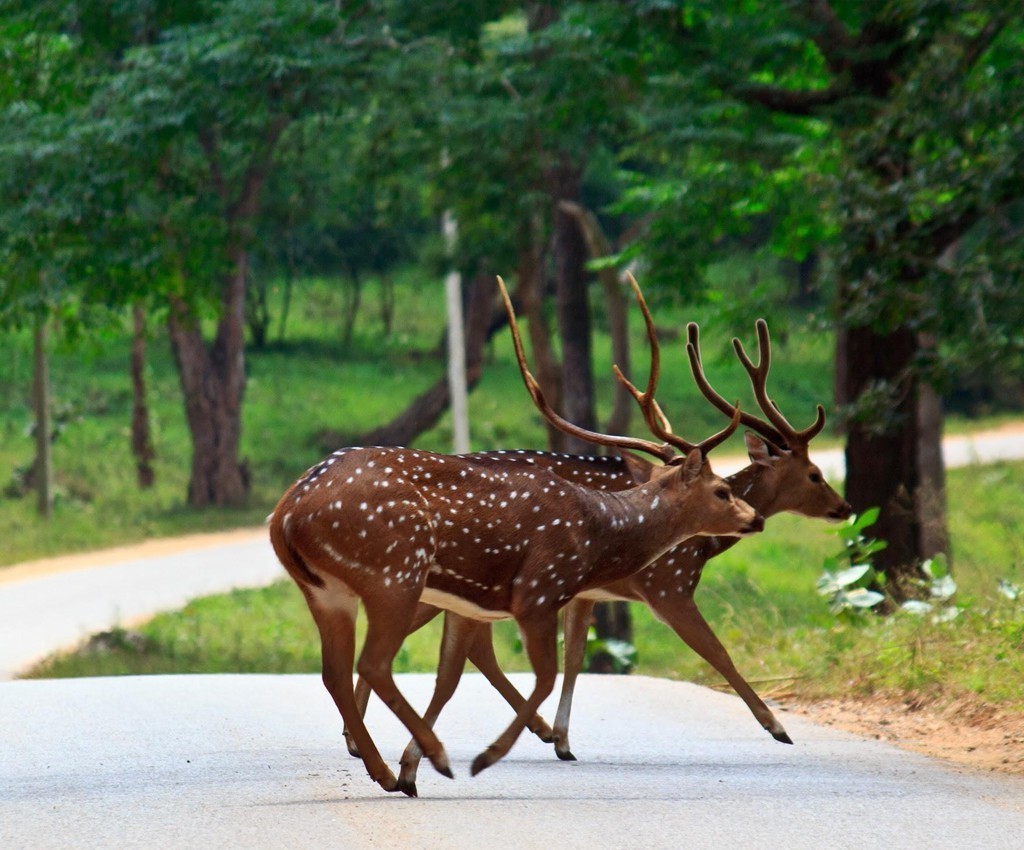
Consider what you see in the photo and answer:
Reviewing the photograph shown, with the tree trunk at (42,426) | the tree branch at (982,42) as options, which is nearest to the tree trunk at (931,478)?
the tree branch at (982,42)

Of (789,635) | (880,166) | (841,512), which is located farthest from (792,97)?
(841,512)

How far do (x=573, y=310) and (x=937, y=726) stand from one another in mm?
11993

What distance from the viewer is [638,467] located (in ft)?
28.9

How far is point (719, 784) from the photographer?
7.72 meters

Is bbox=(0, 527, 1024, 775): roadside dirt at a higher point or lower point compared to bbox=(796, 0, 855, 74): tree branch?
lower

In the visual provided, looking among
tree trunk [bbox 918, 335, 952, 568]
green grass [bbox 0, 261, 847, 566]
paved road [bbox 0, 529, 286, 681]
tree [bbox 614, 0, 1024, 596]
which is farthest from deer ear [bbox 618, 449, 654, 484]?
green grass [bbox 0, 261, 847, 566]

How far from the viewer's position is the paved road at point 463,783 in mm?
6426

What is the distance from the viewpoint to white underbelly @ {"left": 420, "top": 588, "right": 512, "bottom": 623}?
7652 mm

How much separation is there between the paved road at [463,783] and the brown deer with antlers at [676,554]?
313 millimetres

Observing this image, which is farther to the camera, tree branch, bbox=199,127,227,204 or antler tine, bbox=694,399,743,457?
tree branch, bbox=199,127,227,204

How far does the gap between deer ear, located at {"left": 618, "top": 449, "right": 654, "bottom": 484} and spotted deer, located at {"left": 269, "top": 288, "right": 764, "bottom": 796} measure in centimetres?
19

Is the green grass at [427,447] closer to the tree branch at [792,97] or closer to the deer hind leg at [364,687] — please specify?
the tree branch at [792,97]

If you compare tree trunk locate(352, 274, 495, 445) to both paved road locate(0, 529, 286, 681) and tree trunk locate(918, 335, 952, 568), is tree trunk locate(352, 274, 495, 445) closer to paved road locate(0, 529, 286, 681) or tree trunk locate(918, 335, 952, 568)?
paved road locate(0, 529, 286, 681)

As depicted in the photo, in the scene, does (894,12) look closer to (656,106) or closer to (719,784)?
(656,106)
